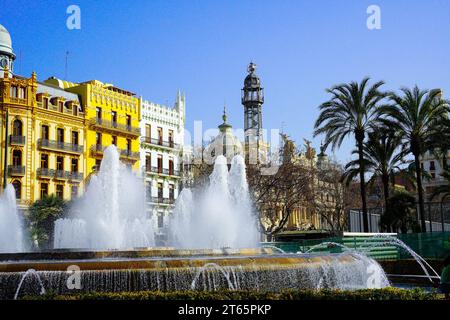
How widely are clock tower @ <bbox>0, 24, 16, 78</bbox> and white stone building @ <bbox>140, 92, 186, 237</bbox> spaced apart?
45.2 ft

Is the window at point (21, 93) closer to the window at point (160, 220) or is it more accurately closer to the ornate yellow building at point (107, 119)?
the ornate yellow building at point (107, 119)

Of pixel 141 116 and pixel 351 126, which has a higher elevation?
pixel 141 116

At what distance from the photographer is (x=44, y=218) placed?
44.2 meters

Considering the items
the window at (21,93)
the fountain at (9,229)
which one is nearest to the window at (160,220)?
the window at (21,93)

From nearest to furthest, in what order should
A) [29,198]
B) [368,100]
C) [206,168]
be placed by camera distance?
1. [368,100]
2. [29,198]
3. [206,168]

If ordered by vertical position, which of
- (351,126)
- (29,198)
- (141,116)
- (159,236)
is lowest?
(159,236)

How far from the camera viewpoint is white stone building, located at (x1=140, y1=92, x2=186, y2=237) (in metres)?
60.6

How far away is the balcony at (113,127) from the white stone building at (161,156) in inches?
78.9

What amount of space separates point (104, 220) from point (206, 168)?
2542cm

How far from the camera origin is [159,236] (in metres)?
53.6

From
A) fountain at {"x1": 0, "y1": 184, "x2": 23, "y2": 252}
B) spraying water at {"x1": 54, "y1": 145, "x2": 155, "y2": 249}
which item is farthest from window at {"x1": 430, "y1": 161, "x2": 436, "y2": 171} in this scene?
fountain at {"x1": 0, "y1": 184, "x2": 23, "y2": 252}
